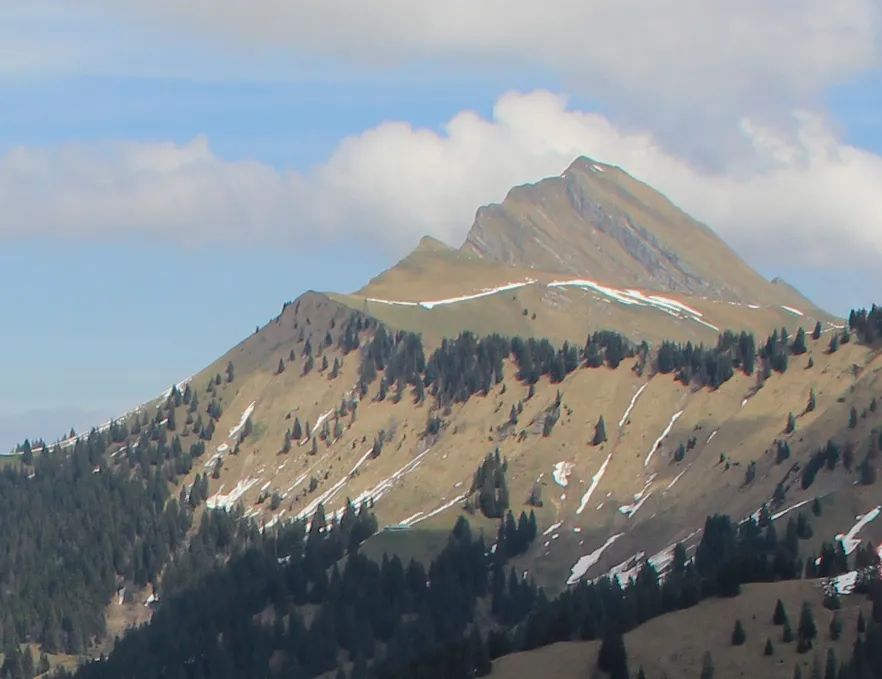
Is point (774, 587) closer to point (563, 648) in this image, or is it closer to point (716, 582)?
point (716, 582)

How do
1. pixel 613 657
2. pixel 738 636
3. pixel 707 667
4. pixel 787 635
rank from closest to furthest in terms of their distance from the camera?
pixel 707 667
pixel 787 635
pixel 613 657
pixel 738 636

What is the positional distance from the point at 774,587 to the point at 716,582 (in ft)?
27.9

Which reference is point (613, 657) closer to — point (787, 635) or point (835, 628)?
point (787, 635)

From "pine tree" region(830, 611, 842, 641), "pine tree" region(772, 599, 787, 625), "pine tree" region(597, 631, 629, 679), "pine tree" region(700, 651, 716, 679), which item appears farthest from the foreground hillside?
"pine tree" region(597, 631, 629, 679)

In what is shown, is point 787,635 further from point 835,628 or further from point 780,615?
point 835,628

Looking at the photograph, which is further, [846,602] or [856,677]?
[846,602]

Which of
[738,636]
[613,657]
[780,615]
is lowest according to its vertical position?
[738,636]

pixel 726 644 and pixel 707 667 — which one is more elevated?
pixel 726 644

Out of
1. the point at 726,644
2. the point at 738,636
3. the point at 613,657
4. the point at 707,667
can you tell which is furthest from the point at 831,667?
the point at 613,657

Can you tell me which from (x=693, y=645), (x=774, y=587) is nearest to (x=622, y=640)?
(x=693, y=645)

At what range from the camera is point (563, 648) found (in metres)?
191

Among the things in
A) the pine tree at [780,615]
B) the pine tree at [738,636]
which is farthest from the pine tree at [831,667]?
the pine tree at [738,636]

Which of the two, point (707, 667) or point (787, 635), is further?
point (787, 635)

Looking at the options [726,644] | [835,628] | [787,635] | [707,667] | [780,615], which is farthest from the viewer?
[726,644]
